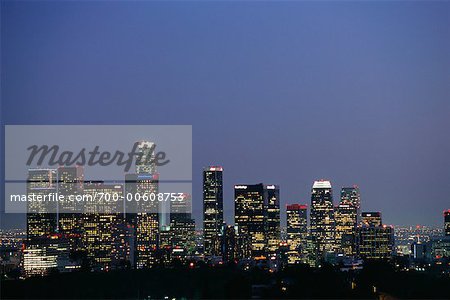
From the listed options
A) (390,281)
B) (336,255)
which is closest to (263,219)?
→ (336,255)

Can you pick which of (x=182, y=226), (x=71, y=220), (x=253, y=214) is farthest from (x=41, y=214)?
(x=253, y=214)

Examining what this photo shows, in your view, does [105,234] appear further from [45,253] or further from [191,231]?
[191,231]

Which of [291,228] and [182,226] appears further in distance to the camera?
[291,228]

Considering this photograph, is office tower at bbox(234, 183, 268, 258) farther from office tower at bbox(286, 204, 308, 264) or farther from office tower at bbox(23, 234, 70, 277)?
office tower at bbox(23, 234, 70, 277)

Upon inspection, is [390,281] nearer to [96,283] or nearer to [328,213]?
[96,283]

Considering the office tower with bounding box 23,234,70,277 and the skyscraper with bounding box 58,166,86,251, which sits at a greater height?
the skyscraper with bounding box 58,166,86,251

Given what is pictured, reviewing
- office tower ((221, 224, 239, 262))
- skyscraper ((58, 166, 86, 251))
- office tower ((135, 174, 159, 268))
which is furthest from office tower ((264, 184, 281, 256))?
skyscraper ((58, 166, 86, 251))

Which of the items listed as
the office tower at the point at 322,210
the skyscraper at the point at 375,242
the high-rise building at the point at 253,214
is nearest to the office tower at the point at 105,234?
the high-rise building at the point at 253,214
